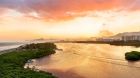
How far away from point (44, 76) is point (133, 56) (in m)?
35.5

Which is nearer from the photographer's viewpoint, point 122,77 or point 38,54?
point 122,77

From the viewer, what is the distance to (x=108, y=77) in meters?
37.0

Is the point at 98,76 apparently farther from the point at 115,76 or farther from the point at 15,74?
the point at 15,74

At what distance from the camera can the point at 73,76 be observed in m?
37.9

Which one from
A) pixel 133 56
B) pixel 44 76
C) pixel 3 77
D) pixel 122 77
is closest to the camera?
pixel 3 77

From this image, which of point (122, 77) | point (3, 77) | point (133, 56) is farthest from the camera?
point (133, 56)

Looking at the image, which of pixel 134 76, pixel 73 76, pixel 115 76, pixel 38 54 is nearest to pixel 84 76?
pixel 73 76

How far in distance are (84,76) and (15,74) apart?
1160 centimetres

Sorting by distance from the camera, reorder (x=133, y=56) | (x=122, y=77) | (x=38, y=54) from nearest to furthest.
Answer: (x=122, y=77) < (x=133, y=56) < (x=38, y=54)

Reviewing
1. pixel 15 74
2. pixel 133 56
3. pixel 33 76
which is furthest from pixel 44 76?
pixel 133 56

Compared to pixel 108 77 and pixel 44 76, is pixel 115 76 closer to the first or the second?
pixel 108 77

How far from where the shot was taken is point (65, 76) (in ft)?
124

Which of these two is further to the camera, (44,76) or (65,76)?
(65,76)

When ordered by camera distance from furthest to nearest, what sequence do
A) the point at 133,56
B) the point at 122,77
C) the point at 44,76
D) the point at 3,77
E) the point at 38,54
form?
the point at 38,54, the point at 133,56, the point at 122,77, the point at 44,76, the point at 3,77
